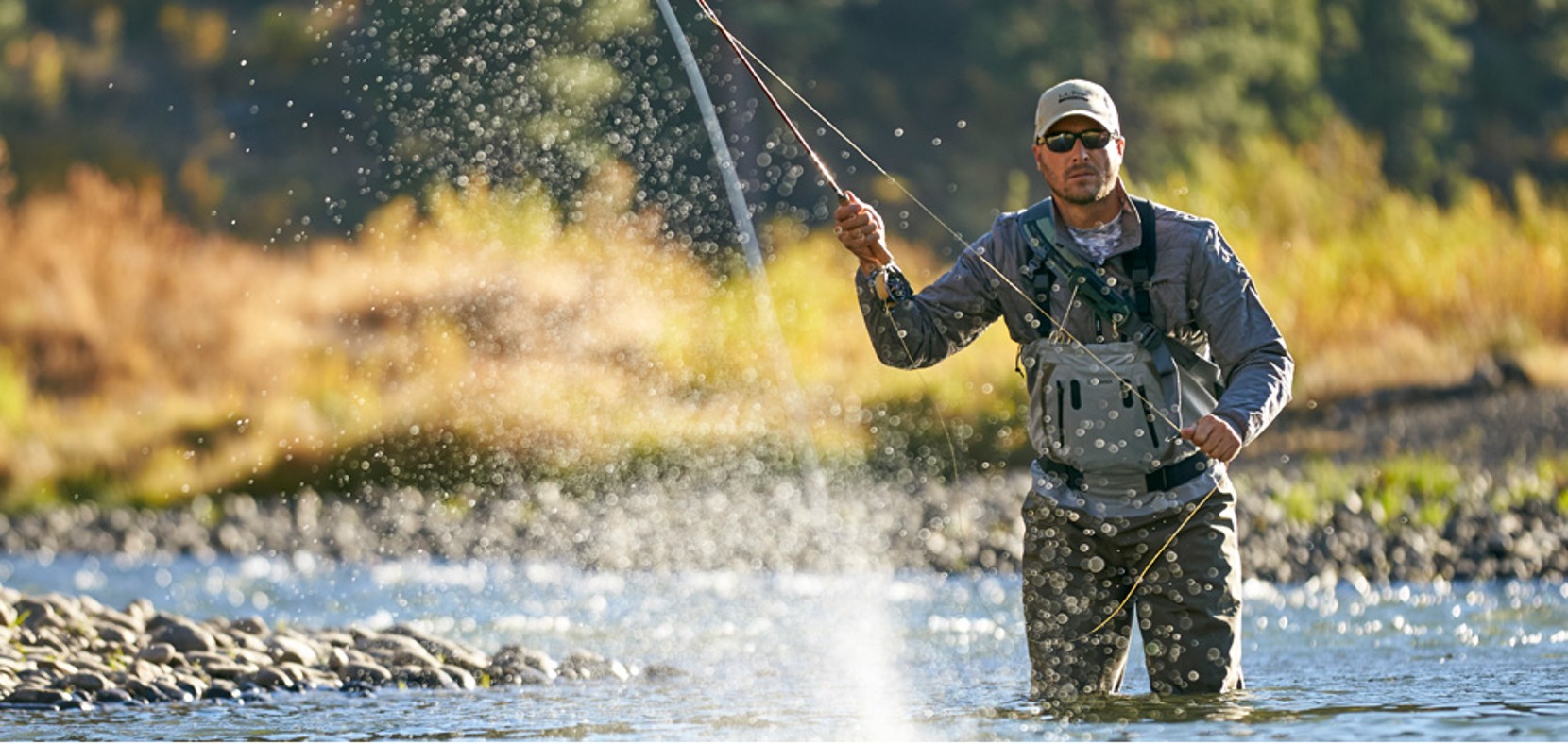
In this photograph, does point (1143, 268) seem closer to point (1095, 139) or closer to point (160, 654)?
point (1095, 139)

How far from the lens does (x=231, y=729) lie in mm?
6129

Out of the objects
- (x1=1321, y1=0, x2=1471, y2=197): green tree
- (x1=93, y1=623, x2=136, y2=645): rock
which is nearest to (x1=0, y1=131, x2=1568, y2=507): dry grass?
(x1=1321, y1=0, x2=1471, y2=197): green tree

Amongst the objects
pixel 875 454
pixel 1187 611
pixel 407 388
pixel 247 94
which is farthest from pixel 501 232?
pixel 247 94

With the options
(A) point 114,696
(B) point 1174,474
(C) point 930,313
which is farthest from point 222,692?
(B) point 1174,474

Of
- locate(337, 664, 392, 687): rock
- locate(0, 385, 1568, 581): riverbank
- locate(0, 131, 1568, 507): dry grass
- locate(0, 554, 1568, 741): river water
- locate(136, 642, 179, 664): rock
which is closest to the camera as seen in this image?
locate(0, 554, 1568, 741): river water

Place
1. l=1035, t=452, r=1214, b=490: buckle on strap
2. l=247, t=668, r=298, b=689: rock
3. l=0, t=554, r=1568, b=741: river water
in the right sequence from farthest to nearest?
l=247, t=668, r=298, b=689: rock < l=0, t=554, r=1568, b=741: river water < l=1035, t=452, r=1214, b=490: buckle on strap

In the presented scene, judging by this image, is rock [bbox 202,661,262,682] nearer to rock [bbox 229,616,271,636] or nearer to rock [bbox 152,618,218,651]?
rock [bbox 152,618,218,651]

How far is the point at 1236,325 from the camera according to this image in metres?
5.07

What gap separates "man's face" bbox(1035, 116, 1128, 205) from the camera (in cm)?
510

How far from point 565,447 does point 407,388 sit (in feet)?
5.03

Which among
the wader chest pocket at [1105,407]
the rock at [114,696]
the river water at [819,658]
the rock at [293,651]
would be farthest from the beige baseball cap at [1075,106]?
the rock at [293,651]

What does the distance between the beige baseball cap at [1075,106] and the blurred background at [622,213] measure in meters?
5.53

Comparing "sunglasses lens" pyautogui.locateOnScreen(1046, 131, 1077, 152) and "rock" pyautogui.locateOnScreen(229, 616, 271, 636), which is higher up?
"sunglasses lens" pyautogui.locateOnScreen(1046, 131, 1077, 152)

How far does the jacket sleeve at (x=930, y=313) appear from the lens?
526 cm
